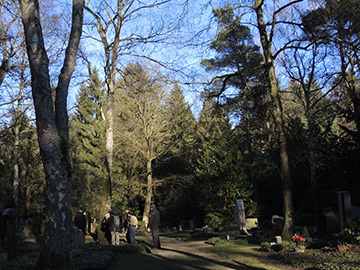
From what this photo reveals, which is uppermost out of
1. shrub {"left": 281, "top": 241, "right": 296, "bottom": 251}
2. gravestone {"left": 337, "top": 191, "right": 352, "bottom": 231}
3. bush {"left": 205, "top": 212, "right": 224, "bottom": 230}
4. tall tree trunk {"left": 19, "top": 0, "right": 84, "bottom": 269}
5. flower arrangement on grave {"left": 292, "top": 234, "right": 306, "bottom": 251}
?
tall tree trunk {"left": 19, "top": 0, "right": 84, "bottom": 269}

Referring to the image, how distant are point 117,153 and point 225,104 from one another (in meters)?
18.2

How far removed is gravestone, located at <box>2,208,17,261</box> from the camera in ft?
34.6

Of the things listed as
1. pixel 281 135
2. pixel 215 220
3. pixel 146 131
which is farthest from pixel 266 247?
pixel 146 131

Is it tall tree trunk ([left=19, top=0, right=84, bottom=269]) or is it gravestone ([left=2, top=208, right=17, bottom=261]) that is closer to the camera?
tall tree trunk ([left=19, top=0, right=84, bottom=269])

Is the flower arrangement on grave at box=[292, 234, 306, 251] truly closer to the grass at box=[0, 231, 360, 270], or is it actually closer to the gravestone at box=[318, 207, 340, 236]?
the grass at box=[0, 231, 360, 270]

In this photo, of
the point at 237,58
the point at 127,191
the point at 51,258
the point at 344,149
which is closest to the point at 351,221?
the point at 51,258

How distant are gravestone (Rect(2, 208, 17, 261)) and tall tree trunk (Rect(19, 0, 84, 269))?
14.9 ft

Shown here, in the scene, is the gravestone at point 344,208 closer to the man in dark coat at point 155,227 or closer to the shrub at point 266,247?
the shrub at point 266,247

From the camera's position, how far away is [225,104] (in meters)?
16.5

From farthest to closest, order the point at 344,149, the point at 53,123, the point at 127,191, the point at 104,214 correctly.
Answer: the point at 127,191, the point at 344,149, the point at 104,214, the point at 53,123

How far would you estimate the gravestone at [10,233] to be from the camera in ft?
34.6

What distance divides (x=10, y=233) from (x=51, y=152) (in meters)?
5.44

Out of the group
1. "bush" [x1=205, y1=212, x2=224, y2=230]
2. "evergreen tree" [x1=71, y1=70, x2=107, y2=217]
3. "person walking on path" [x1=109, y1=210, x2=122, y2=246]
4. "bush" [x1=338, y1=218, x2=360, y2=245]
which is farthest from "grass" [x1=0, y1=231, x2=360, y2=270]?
"evergreen tree" [x1=71, y1=70, x2=107, y2=217]

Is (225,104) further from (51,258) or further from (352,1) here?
(51,258)
